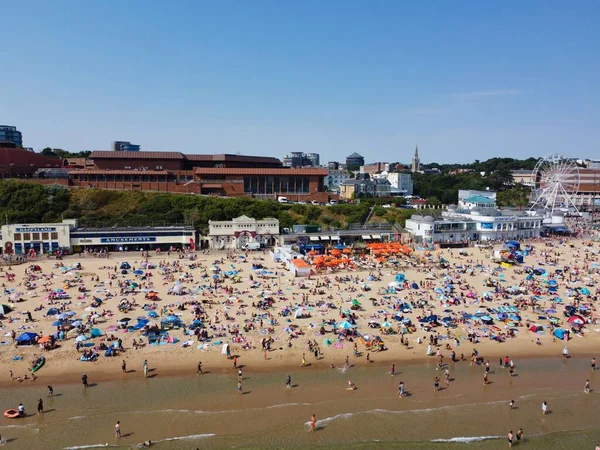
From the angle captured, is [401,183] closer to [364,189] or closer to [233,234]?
[364,189]

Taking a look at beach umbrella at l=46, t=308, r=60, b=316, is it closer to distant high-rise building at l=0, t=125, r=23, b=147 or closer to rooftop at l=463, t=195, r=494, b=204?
rooftop at l=463, t=195, r=494, b=204

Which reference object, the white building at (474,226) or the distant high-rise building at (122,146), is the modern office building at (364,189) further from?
the distant high-rise building at (122,146)

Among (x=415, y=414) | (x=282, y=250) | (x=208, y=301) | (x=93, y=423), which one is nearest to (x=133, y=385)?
(x=93, y=423)

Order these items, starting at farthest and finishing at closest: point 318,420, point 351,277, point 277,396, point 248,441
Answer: point 351,277
point 277,396
point 318,420
point 248,441

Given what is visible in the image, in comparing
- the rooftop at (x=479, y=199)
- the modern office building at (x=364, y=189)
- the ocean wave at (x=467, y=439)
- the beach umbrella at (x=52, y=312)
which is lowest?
the ocean wave at (x=467, y=439)

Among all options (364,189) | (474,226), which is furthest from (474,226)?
(364,189)

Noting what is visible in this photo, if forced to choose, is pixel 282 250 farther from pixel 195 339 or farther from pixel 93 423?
pixel 93 423

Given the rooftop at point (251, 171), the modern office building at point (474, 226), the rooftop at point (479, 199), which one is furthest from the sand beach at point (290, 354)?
the rooftop at point (251, 171)
